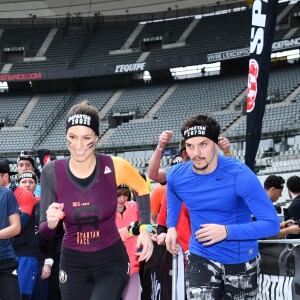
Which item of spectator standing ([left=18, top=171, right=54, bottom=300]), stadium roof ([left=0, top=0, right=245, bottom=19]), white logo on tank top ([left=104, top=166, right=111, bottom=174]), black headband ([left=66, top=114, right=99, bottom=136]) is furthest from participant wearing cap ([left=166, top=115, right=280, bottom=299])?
stadium roof ([left=0, top=0, right=245, bottom=19])

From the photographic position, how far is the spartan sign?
4.15m

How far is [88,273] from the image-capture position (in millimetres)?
4168

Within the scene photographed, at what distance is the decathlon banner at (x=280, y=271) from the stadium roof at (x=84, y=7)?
4348 centimetres

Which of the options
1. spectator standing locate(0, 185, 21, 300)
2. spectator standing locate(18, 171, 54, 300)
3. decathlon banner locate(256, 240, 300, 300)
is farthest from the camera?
spectator standing locate(18, 171, 54, 300)

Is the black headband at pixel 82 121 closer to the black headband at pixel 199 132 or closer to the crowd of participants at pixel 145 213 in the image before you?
the crowd of participants at pixel 145 213

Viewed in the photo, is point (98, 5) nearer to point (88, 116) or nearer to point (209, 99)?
point (209, 99)

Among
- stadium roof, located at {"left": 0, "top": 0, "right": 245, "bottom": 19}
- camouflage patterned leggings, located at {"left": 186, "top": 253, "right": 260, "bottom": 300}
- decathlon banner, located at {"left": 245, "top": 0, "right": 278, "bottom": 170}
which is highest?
stadium roof, located at {"left": 0, "top": 0, "right": 245, "bottom": 19}

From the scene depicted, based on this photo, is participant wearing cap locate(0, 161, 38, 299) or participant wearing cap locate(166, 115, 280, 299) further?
participant wearing cap locate(0, 161, 38, 299)

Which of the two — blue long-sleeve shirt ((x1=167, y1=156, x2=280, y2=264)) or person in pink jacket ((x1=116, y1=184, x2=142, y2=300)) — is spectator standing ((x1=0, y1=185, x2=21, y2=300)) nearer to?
person in pink jacket ((x1=116, y1=184, x2=142, y2=300))

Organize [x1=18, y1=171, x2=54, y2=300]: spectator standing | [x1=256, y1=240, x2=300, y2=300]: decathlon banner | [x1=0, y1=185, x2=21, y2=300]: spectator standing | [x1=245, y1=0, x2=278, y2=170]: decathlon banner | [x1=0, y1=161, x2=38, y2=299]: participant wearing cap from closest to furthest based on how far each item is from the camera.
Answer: [x1=256, y1=240, x2=300, y2=300]: decathlon banner → [x1=0, y1=185, x2=21, y2=300]: spectator standing → [x1=0, y1=161, x2=38, y2=299]: participant wearing cap → [x1=18, y1=171, x2=54, y2=300]: spectator standing → [x1=245, y1=0, x2=278, y2=170]: decathlon banner

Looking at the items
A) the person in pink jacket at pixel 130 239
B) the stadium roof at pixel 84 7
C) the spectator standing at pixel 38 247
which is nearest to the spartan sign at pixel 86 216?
the person in pink jacket at pixel 130 239

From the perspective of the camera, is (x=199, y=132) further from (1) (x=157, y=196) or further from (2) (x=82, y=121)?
(1) (x=157, y=196)

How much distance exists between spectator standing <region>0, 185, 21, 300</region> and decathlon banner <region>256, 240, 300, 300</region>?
232 cm

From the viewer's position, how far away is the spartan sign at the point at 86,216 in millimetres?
Answer: 4148
